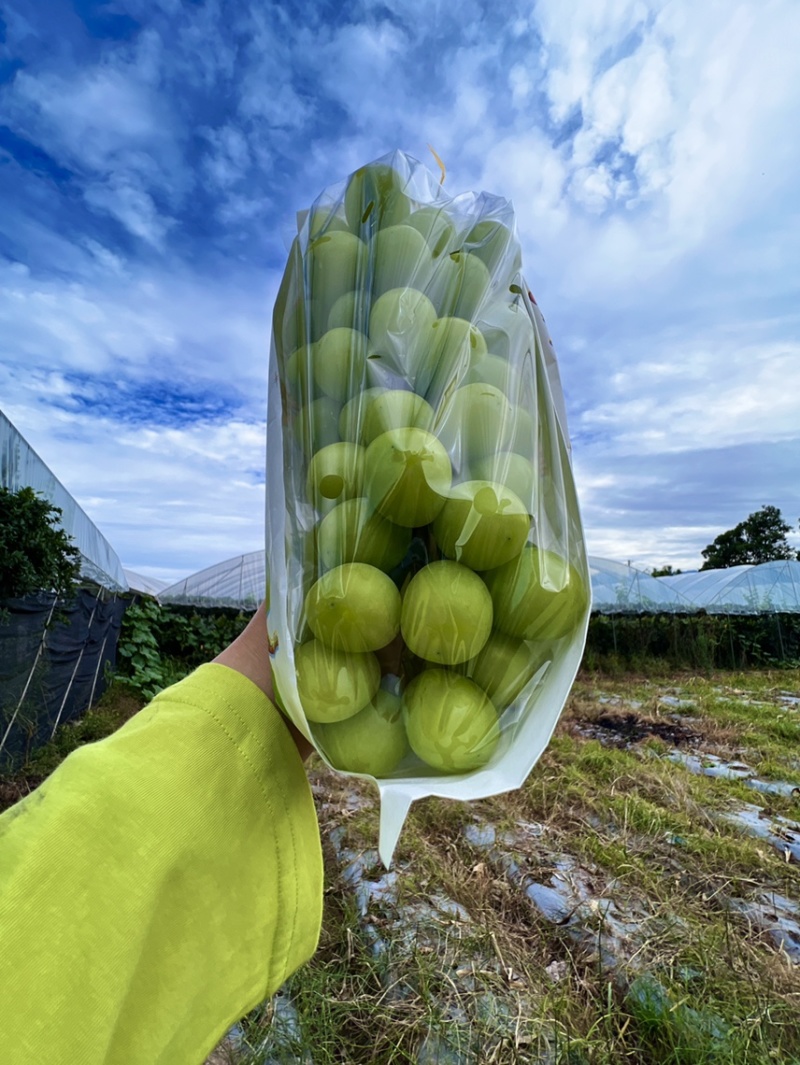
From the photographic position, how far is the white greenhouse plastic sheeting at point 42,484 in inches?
265

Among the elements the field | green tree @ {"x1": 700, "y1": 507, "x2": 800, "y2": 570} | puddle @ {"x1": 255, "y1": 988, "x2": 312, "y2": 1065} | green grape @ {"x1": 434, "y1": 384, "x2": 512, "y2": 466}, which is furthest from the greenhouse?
green tree @ {"x1": 700, "y1": 507, "x2": 800, "y2": 570}

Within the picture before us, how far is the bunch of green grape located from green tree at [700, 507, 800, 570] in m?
34.4

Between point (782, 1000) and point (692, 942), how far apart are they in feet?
1.18

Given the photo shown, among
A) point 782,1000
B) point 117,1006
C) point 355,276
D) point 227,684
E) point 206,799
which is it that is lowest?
point 782,1000

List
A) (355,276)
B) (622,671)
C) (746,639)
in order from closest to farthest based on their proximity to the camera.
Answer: (355,276) → (622,671) → (746,639)

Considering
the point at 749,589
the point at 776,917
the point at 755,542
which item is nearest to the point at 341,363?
the point at 776,917

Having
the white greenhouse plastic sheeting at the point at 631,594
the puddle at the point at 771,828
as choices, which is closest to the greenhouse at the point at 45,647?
the puddle at the point at 771,828

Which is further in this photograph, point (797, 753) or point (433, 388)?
point (797, 753)

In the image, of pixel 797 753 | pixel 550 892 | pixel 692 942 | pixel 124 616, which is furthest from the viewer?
pixel 124 616

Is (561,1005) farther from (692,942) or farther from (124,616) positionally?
(124,616)

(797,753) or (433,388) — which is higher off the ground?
(433,388)

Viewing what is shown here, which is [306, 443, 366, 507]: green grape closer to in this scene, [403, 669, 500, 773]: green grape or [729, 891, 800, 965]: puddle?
[403, 669, 500, 773]: green grape

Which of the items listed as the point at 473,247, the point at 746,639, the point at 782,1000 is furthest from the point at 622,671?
the point at 473,247

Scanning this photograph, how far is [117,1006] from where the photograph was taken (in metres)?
0.57
